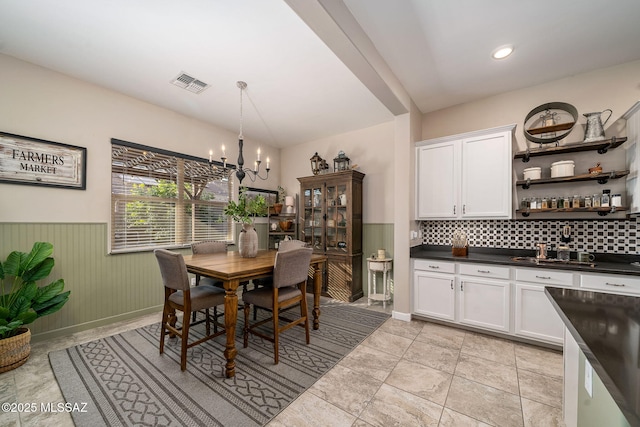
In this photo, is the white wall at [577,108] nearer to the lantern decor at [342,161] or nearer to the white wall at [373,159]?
the white wall at [373,159]

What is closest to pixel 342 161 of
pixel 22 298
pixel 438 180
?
pixel 438 180

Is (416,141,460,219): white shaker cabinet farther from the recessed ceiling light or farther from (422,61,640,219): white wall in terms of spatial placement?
the recessed ceiling light

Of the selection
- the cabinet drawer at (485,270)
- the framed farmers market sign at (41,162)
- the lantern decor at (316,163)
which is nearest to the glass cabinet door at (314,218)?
the lantern decor at (316,163)

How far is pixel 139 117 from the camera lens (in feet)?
10.9

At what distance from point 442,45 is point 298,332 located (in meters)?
3.17

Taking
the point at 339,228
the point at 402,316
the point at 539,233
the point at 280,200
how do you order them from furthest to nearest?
the point at 280,200 → the point at 339,228 → the point at 402,316 → the point at 539,233

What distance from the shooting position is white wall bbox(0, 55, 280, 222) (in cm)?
248

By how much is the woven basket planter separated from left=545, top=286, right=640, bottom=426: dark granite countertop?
3.54 meters

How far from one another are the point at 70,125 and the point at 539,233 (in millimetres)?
5349

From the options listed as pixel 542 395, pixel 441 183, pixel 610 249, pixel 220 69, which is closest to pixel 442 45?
pixel 441 183

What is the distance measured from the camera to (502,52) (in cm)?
236

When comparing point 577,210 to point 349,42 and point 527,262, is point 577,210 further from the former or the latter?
point 349,42

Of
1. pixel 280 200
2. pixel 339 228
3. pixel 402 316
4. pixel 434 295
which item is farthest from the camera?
pixel 280 200

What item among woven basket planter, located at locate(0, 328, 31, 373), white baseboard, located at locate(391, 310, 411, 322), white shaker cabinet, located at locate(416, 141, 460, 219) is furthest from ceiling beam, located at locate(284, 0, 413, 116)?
woven basket planter, located at locate(0, 328, 31, 373)
